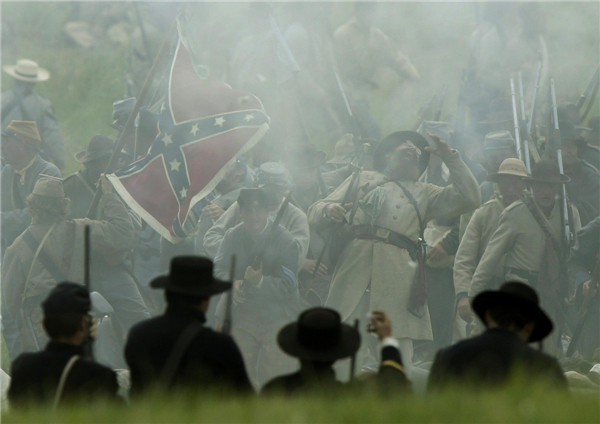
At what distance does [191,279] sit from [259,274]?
10.3 feet

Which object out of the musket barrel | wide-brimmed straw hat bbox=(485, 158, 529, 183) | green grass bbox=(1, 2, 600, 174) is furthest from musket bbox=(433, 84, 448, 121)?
wide-brimmed straw hat bbox=(485, 158, 529, 183)

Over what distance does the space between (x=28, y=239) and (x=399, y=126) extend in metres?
4.07

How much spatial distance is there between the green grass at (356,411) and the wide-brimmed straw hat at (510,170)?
4068 millimetres

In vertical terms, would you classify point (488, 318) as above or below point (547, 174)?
below

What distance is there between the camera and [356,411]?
103 inches

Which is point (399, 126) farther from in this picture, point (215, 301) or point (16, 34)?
point (16, 34)

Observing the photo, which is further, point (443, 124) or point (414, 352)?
point (443, 124)

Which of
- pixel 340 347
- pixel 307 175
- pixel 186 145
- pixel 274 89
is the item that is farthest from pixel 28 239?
pixel 340 347

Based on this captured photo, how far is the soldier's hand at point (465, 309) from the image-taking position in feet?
20.9

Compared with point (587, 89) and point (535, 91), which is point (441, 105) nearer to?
point (535, 91)

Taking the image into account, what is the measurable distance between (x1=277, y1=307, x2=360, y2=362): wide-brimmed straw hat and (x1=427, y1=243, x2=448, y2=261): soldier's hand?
3631mm

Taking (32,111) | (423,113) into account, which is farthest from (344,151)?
(32,111)

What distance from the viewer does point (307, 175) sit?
7.66 metres

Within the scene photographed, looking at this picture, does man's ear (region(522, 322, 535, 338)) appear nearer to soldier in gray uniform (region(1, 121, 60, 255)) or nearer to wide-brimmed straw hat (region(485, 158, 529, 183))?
wide-brimmed straw hat (region(485, 158, 529, 183))
